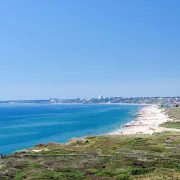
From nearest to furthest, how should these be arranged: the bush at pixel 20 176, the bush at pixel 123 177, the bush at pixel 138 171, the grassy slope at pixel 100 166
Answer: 1. the bush at pixel 123 177
2. the bush at pixel 20 176
3. the grassy slope at pixel 100 166
4. the bush at pixel 138 171

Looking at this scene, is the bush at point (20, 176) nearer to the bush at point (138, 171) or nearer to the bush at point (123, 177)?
the bush at point (123, 177)

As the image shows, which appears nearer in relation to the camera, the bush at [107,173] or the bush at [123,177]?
the bush at [123,177]

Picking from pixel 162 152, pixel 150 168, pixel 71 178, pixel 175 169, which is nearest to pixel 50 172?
pixel 71 178

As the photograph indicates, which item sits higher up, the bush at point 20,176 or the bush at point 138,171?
the bush at point 138,171

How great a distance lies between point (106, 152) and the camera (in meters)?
52.2

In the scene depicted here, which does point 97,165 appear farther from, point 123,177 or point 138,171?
point 123,177

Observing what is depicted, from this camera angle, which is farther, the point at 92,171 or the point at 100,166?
the point at 100,166

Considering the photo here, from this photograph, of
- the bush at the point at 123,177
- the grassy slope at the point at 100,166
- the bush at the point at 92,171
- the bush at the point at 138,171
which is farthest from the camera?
the bush at the point at 92,171

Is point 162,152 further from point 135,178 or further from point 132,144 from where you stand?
point 135,178

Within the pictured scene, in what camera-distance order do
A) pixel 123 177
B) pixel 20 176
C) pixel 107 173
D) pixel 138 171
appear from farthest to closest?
pixel 138 171 → pixel 107 173 → pixel 20 176 → pixel 123 177

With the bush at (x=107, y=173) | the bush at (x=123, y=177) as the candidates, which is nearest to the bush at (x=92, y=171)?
the bush at (x=107, y=173)

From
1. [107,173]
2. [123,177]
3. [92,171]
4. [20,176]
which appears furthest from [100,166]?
[20,176]

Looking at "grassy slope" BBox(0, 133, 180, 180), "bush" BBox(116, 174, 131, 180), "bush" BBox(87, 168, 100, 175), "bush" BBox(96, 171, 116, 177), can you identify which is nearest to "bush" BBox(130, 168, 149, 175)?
"grassy slope" BBox(0, 133, 180, 180)

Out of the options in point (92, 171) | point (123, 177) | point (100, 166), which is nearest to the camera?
point (123, 177)
